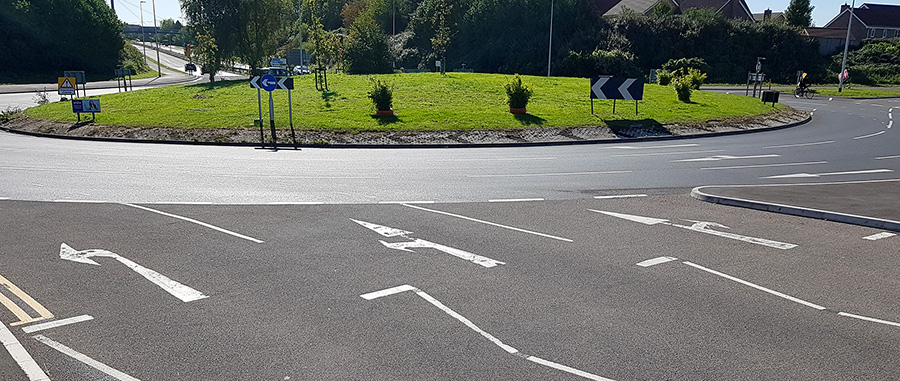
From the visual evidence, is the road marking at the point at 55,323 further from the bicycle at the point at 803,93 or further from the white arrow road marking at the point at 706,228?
the bicycle at the point at 803,93

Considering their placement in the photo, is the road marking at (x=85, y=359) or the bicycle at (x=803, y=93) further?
the bicycle at (x=803, y=93)

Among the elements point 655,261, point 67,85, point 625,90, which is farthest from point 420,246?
point 67,85

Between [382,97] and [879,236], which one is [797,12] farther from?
[879,236]

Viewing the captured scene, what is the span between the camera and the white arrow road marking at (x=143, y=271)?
23.3ft

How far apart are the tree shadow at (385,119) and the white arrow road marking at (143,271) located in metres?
17.2

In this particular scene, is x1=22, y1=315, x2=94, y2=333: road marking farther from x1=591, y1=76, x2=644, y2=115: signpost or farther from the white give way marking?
x1=591, y1=76, x2=644, y2=115: signpost

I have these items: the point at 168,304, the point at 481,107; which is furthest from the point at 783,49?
the point at 168,304

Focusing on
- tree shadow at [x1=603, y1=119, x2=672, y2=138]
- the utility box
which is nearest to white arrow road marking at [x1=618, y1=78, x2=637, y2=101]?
tree shadow at [x1=603, y1=119, x2=672, y2=138]

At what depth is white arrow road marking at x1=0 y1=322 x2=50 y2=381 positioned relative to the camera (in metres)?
5.18

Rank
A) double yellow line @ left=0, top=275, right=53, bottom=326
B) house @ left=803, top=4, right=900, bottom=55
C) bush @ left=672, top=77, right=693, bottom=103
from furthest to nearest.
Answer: house @ left=803, top=4, right=900, bottom=55 < bush @ left=672, top=77, right=693, bottom=103 < double yellow line @ left=0, top=275, right=53, bottom=326

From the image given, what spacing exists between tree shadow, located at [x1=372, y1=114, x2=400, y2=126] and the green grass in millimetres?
44

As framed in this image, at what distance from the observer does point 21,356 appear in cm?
550

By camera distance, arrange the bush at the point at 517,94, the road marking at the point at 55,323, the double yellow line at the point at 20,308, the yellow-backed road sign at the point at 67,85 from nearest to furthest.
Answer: the road marking at the point at 55,323, the double yellow line at the point at 20,308, the bush at the point at 517,94, the yellow-backed road sign at the point at 67,85

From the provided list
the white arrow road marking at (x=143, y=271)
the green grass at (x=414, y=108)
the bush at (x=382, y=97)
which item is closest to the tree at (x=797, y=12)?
the green grass at (x=414, y=108)
